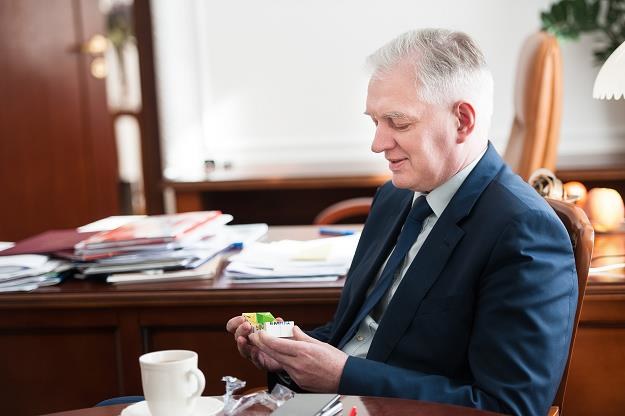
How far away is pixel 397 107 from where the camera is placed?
58.3 inches

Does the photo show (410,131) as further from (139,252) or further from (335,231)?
(335,231)

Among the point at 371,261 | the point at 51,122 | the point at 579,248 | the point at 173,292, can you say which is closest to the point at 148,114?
the point at 51,122

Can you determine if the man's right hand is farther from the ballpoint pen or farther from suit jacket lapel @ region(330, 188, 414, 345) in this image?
the ballpoint pen

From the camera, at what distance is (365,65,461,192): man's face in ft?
4.85

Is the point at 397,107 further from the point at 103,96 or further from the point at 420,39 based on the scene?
the point at 103,96

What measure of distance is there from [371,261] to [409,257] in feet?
0.40

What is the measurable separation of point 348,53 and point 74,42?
5.03 ft

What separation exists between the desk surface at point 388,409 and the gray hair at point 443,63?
534 millimetres

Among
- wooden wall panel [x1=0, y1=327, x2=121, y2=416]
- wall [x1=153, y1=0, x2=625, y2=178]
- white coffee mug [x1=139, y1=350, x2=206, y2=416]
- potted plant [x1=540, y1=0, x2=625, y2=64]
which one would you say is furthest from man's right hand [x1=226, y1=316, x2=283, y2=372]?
potted plant [x1=540, y1=0, x2=625, y2=64]

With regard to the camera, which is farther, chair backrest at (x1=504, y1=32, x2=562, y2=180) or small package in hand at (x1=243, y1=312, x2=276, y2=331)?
chair backrest at (x1=504, y1=32, x2=562, y2=180)

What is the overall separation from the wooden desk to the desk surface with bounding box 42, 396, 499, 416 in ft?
2.31

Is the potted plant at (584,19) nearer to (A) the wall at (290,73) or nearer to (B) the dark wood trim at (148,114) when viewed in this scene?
(A) the wall at (290,73)

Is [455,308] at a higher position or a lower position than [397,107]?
lower

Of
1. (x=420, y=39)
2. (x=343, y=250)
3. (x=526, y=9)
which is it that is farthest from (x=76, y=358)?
(x=526, y=9)
